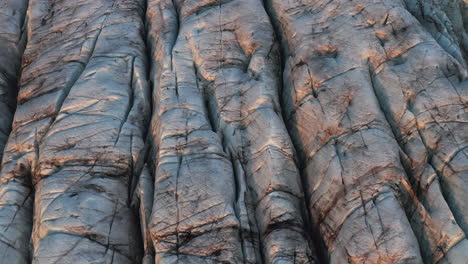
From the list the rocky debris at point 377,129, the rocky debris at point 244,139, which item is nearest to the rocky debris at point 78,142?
the rocky debris at point 244,139

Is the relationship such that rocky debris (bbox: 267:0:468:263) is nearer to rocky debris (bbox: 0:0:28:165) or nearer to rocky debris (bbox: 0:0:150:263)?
rocky debris (bbox: 0:0:150:263)

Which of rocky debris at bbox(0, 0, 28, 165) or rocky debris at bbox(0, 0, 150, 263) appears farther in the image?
rocky debris at bbox(0, 0, 28, 165)

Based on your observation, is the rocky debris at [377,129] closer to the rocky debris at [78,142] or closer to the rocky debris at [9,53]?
the rocky debris at [78,142]

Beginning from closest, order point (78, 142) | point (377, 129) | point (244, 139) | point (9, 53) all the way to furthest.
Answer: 1. point (377, 129)
2. point (244, 139)
3. point (78, 142)
4. point (9, 53)

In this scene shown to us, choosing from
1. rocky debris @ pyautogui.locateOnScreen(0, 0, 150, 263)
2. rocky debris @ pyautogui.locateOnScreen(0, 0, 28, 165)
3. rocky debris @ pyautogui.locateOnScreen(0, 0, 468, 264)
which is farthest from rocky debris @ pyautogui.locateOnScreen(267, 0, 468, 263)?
rocky debris @ pyautogui.locateOnScreen(0, 0, 28, 165)

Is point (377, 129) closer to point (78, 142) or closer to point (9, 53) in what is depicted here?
point (78, 142)

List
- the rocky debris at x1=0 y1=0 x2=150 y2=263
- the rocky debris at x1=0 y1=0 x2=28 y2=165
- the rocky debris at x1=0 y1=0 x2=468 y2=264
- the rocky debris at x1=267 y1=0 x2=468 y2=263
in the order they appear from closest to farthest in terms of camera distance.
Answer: the rocky debris at x1=267 y1=0 x2=468 y2=263 < the rocky debris at x1=0 y1=0 x2=468 y2=264 < the rocky debris at x1=0 y1=0 x2=150 y2=263 < the rocky debris at x1=0 y1=0 x2=28 y2=165

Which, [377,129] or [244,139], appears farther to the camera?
[244,139]

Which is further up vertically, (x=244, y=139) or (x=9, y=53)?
(x=9, y=53)

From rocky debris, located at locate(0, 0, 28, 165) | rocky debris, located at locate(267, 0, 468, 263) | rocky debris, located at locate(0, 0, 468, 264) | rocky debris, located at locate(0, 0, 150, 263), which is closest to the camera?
rocky debris, located at locate(267, 0, 468, 263)

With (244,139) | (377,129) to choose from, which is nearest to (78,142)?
(244,139)
